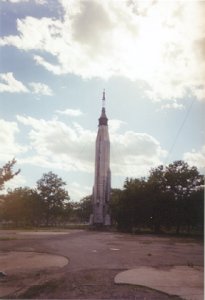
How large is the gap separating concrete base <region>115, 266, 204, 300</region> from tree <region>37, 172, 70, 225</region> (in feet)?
270

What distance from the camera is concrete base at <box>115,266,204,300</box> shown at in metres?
9.56

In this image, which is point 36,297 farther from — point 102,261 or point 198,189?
point 198,189

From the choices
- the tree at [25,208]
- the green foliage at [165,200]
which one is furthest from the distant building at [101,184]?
the tree at [25,208]

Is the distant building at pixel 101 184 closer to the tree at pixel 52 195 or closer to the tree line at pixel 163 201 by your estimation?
the tree line at pixel 163 201

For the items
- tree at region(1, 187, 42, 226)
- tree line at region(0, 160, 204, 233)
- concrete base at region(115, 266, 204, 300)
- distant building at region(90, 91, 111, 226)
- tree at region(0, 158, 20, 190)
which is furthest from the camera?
tree at region(1, 187, 42, 226)

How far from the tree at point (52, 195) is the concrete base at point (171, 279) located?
82.3 metres

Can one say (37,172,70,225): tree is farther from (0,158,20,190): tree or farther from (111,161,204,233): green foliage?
(0,158,20,190): tree

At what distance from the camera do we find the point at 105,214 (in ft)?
231

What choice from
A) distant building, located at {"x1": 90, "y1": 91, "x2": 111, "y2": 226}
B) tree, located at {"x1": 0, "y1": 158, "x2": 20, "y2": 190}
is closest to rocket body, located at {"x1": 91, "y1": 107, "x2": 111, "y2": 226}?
distant building, located at {"x1": 90, "y1": 91, "x2": 111, "y2": 226}

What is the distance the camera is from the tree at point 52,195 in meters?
93.6

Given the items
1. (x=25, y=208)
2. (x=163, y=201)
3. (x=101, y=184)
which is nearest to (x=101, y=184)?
(x=101, y=184)

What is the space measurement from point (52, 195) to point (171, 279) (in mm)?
85321

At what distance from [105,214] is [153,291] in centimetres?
6161

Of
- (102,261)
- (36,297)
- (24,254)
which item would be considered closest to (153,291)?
(36,297)
